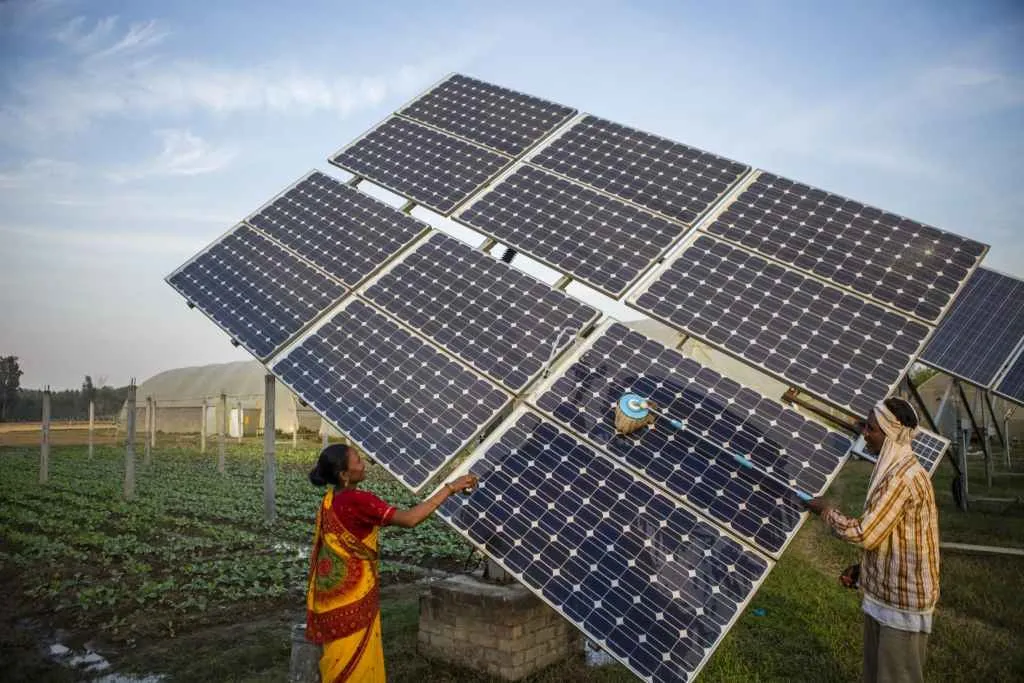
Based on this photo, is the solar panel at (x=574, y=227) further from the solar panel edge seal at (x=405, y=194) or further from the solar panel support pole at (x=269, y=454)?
the solar panel support pole at (x=269, y=454)

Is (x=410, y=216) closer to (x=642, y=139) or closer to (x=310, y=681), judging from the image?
(x=642, y=139)

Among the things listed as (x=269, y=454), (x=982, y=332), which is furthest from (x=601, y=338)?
(x=982, y=332)

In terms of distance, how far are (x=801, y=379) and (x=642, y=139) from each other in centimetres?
524

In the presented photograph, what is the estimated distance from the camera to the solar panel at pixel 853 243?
7.55 metres

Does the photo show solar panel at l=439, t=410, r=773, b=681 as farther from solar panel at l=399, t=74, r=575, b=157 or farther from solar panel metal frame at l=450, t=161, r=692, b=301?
solar panel at l=399, t=74, r=575, b=157

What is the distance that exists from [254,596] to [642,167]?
8636mm

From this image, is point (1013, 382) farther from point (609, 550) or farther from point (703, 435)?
point (609, 550)

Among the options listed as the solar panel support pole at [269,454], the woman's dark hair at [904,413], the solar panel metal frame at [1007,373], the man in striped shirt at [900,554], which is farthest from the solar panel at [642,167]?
the solar panel metal frame at [1007,373]

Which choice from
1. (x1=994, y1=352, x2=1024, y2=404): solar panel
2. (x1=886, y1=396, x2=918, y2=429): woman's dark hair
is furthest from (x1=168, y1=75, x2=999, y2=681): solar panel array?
(x1=994, y1=352, x2=1024, y2=404): solar panel

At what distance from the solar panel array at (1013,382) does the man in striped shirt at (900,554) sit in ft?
39.0

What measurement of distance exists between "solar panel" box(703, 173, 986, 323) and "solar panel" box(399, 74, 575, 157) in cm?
360

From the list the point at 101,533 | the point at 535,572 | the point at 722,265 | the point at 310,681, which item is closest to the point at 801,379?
the point at 722,265

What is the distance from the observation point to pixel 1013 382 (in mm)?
15086

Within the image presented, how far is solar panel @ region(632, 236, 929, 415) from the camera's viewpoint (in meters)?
6.93
